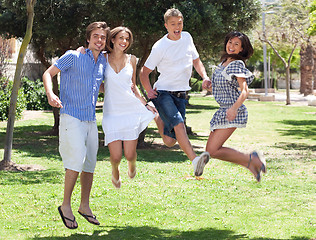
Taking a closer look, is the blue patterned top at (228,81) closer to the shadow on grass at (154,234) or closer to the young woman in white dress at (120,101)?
the young woman in white dress at (120,101)

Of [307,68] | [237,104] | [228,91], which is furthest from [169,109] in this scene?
[307,68]

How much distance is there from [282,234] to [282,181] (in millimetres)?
4391

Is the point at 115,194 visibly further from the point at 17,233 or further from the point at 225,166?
the point at 225,166

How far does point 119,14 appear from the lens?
1586cm

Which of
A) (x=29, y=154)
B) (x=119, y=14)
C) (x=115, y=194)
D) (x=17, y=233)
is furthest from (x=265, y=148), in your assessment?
(x=17, y=233)

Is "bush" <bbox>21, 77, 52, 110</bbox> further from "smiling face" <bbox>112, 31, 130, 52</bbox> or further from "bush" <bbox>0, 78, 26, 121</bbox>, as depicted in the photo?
"smiling face" <bbox>112, 31, 130, 52</bbox>

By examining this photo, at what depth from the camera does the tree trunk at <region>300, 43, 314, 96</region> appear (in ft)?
148

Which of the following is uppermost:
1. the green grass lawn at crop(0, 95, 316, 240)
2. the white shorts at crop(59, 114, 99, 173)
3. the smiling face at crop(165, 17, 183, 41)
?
the smiling face at crop(165, 17, 183, 41)

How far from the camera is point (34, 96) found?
30969mm

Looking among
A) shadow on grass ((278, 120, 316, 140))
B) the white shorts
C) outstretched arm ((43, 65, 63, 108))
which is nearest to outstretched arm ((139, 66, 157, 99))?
the white shorts

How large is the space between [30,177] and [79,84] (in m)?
5.92

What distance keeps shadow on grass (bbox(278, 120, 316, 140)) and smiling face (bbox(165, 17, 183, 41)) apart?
1518 cm

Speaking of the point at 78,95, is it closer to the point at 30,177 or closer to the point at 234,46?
the point at 234,46

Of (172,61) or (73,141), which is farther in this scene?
(172,61)
